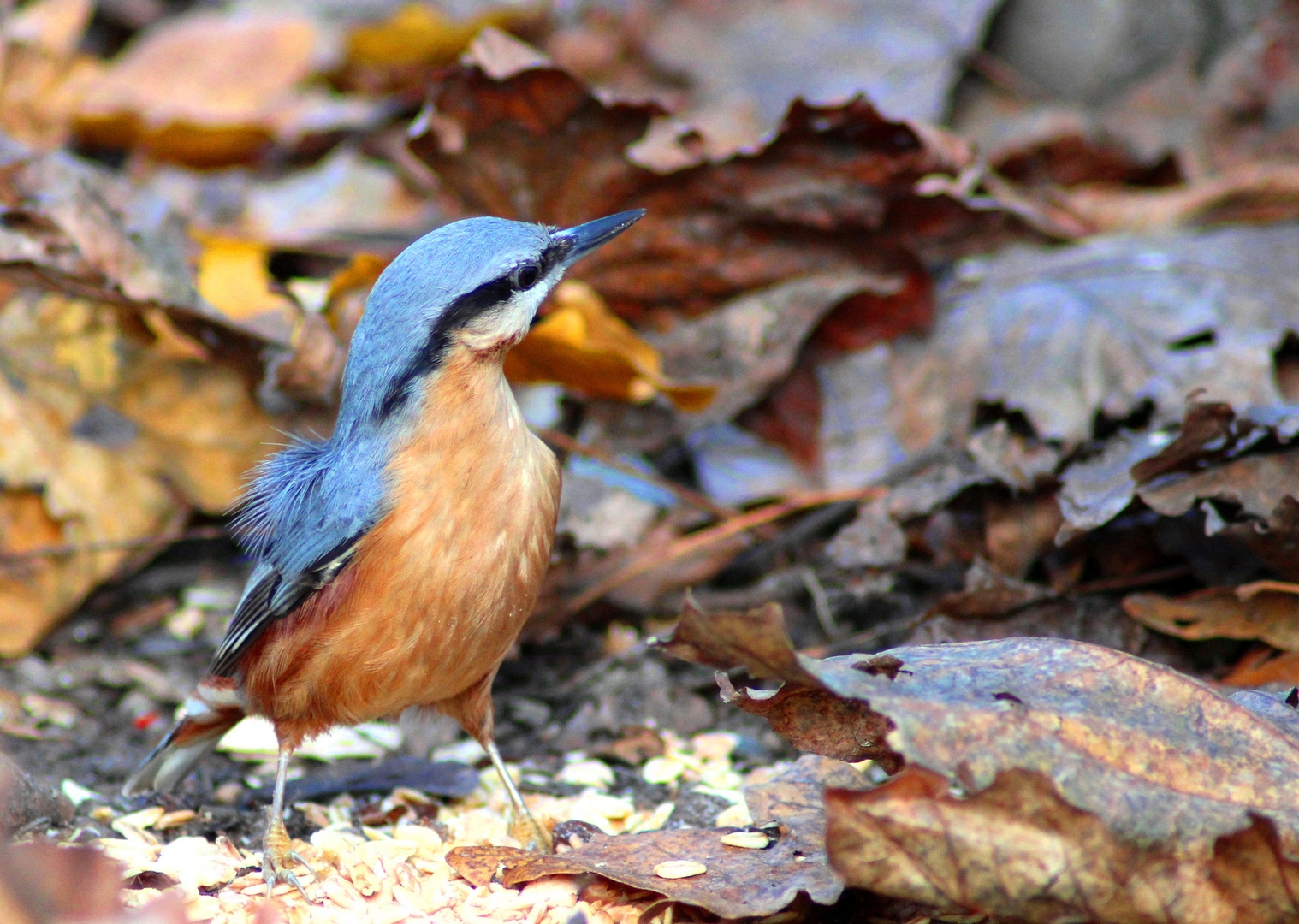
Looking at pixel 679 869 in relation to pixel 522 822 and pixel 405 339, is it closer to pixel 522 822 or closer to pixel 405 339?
pixel 522 822

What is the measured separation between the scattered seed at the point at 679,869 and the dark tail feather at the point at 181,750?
5.39 feet

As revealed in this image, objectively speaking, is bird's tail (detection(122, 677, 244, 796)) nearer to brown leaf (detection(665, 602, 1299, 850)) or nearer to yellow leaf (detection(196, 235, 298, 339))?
yellow leaf (detection(196, 235, 298, 339))

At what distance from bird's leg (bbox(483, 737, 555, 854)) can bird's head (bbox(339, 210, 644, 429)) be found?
121 centimetres

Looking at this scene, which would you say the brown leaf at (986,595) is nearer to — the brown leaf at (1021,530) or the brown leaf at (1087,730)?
the brown leaf at (1021,530)

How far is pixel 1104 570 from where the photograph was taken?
432 centimetres

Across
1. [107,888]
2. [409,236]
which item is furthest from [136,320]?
[107,888]

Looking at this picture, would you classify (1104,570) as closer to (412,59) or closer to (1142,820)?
(1142,820)

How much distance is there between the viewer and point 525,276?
12.3 feet

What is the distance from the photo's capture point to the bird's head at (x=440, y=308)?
141 inches

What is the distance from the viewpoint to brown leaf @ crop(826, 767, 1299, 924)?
2.57m

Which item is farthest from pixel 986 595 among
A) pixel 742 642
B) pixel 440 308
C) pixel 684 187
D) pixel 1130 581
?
pixel 684 187

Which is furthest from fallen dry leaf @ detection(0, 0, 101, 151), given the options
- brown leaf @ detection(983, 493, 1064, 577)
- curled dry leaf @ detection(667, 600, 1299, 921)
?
curled dry leaf @ detection(667, 600, 1299, 921)

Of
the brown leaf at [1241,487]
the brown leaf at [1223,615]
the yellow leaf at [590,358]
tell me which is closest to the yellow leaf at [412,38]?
Answer: the yellow leaf at [590,358]

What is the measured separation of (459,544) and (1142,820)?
1.91m
